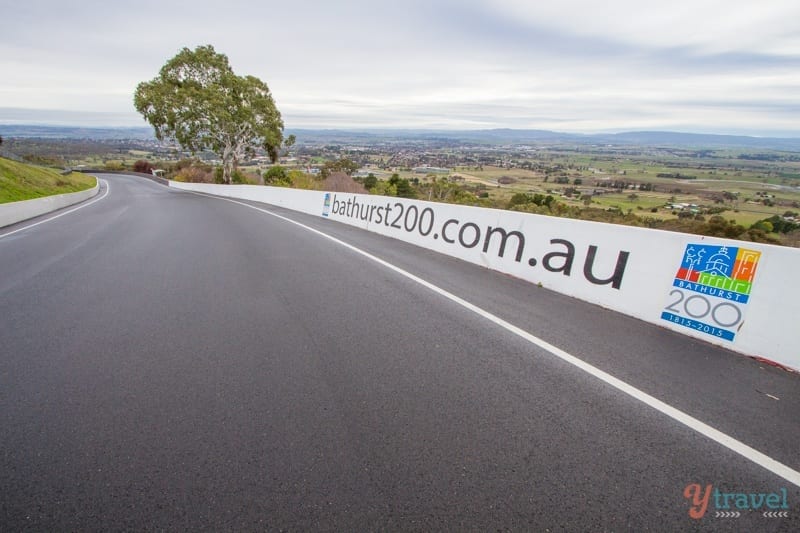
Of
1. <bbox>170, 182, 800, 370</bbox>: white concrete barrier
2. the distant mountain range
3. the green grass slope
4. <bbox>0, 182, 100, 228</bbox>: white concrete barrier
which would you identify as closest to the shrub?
the distant mountain range

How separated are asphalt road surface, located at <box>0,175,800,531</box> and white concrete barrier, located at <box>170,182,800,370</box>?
35 cm

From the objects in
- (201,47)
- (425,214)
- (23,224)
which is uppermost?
(201,47)

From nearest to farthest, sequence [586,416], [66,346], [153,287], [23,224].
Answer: [586,416] < [66,346] < [153,287] < [23,224]

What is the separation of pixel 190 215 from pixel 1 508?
17.1 m

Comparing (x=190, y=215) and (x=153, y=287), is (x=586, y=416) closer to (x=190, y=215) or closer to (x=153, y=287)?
(x=153, y=287)

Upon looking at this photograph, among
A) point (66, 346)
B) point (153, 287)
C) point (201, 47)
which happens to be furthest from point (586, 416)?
point (201, 47)

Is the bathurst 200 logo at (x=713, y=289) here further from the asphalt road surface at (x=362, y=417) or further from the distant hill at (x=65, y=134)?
the distant hill at (x=65, y=134)

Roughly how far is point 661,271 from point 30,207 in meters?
22.9

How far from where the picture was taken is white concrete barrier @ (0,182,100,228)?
49.4 ft

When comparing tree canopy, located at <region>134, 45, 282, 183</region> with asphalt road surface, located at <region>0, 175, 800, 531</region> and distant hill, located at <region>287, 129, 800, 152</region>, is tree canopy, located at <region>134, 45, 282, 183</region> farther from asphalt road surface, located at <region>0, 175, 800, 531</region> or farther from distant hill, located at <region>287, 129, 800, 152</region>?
distant hill, located at <region>287, 129, 800, 152</region>

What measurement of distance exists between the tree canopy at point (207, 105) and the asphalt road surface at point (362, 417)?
132 feet

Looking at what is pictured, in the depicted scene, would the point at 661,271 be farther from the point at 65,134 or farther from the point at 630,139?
the point at 65,134

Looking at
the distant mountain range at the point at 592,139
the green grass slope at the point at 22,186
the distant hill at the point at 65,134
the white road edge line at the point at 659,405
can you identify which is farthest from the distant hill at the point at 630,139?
the distant hill at the point at 65,134

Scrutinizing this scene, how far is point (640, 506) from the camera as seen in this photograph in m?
2.36
